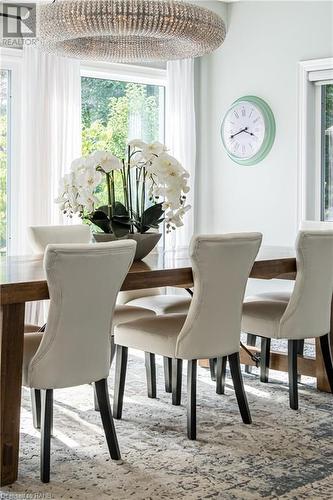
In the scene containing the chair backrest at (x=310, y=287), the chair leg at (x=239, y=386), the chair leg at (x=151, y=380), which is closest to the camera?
the chair leg at (x=239, y=386)

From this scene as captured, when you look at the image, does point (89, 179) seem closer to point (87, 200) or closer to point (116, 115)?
point (87, 200)

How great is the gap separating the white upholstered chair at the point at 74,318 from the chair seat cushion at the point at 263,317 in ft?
3.84

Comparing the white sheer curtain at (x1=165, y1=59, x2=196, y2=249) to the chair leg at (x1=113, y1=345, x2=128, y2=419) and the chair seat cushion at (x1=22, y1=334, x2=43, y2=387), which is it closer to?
the chair leg at (x1=113, y1=345, x2=128, y2=419)

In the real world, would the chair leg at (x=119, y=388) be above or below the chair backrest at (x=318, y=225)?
below

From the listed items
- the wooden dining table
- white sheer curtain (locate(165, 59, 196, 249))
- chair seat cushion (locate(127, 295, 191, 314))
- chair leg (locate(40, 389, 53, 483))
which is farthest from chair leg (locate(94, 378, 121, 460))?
white sheer curtain (locate(165, 59, 196, 249))

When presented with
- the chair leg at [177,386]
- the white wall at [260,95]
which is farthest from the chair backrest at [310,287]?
the white wall at [260,95]

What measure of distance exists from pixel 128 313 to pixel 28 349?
113 cm

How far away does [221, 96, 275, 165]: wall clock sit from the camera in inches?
238

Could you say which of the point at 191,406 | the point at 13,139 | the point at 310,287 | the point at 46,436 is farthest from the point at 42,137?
the point at 46,436

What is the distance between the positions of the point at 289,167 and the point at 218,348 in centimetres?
291

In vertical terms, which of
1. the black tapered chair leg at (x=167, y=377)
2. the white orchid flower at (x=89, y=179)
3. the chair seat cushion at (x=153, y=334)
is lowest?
the black tapered chair leg at (x=167, y=377)

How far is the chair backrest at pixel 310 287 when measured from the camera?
12.2 ft

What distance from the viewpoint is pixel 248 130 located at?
20.3ft

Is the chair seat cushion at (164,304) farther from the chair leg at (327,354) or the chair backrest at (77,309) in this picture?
the chair backrest at (77,309)
